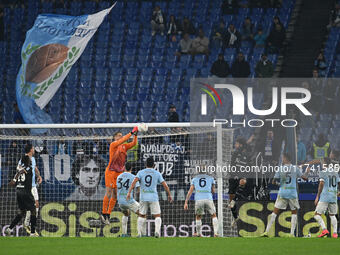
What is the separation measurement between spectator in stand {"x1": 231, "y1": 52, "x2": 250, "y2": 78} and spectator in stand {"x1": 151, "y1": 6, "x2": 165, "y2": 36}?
123 inches

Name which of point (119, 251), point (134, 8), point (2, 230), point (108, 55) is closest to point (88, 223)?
point (2, 230)

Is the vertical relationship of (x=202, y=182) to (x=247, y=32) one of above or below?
below

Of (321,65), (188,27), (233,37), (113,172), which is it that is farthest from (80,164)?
(321,65)

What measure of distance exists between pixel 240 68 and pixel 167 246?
12.2 meters

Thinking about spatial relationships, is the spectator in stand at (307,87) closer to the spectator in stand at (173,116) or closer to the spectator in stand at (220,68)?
the spectator in stand at (220,68)

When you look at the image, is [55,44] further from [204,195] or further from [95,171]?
[204,195]

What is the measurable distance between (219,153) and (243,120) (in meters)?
5.91

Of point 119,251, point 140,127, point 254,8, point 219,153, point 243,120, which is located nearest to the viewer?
point 119,251

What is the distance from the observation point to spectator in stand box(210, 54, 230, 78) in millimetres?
23359

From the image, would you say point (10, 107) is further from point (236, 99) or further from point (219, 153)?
point (219, 153)

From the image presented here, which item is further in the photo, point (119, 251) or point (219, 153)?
point (219, 153)

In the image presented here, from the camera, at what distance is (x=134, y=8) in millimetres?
26328

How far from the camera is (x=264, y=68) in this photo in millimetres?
23344

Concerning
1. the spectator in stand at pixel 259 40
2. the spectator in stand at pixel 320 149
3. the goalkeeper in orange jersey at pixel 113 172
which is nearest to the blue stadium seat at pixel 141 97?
the spectator in stand at pixel 259 40
